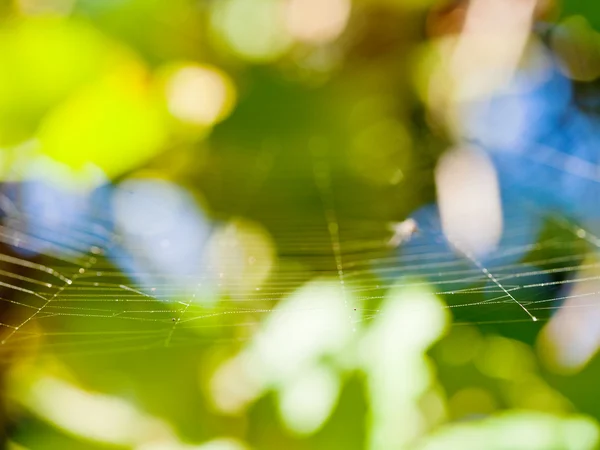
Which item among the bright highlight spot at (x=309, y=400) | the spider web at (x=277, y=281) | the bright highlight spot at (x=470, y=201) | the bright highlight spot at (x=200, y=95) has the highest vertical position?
the bright highlight spot at (x=200, y=95)

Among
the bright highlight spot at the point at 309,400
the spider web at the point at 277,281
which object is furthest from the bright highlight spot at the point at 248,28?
the bright highlight spot at the point at 309,400

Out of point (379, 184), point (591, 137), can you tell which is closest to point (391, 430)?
point (379, 184)

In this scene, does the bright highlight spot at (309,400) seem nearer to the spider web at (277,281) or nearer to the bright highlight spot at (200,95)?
the spider web at (277,281)

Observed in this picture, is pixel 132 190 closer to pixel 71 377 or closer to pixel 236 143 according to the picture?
pixel 236 143

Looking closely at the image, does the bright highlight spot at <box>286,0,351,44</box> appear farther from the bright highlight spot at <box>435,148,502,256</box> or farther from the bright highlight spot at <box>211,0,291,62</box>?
the bright highlight spot at <box>435,148,502,256</box>

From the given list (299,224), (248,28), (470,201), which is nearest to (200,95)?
(248,28)

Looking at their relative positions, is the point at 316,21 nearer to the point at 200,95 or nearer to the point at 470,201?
the point at 200,95

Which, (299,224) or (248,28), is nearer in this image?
(299,224)
